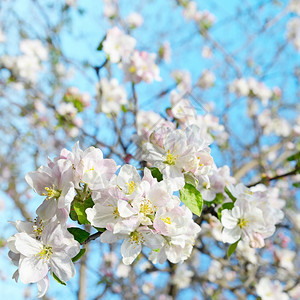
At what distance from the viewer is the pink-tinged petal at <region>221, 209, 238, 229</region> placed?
1015 mm

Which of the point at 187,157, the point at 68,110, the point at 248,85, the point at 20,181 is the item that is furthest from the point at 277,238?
the point at 187,157

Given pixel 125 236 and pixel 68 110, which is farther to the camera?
pixel 68 110

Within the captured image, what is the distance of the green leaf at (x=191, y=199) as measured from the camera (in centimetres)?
86

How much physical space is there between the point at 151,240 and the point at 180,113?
2.10 feet

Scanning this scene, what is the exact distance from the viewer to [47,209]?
812 millimetres

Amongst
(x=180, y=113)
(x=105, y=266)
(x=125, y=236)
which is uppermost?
(x=180, y=113)

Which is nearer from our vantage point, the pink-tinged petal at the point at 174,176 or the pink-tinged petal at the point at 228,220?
the pink-tinged petal at the point at 174,176

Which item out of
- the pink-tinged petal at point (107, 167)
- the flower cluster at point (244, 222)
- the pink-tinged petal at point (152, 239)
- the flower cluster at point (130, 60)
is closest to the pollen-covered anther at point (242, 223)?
the flower cluster at point (244, 222)

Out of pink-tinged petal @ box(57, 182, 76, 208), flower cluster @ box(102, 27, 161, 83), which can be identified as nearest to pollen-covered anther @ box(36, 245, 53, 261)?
pink-tinged petal @ box(57, 182, 76, 208)

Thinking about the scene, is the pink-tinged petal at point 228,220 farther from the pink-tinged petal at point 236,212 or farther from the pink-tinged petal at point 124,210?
the pink-tinged petal at point 124,210

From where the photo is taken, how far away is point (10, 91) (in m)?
3.83

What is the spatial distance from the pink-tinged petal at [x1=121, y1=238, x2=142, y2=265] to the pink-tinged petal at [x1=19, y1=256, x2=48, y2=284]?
0.19 m

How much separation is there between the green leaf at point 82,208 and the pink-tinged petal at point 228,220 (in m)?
0.41

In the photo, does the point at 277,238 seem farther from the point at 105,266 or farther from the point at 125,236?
the point at 125,236
